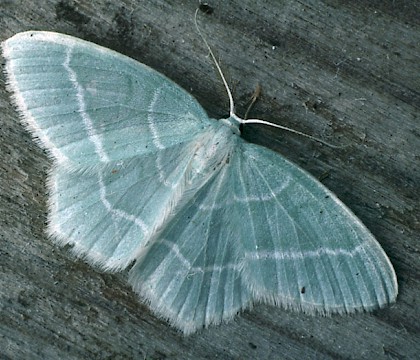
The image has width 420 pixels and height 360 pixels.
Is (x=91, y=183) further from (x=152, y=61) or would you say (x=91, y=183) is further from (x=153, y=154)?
(x=152, y=61)

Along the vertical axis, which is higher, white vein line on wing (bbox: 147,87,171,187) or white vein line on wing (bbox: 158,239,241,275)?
white vein line on wing (bbox: 147,87,171,187)

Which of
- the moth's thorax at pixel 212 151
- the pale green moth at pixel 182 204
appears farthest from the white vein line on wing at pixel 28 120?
the moth's thorax at pixel 212 151

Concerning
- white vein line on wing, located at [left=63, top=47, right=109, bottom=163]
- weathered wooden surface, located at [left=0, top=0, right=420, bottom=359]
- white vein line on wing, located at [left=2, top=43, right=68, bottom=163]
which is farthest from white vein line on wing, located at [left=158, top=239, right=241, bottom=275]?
white vein line on wing, located at [left=2, top=43, right=68, bottom=163]

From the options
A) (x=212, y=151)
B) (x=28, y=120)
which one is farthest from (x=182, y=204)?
(x=28, y=120)

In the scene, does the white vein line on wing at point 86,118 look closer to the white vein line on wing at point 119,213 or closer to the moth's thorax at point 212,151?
the white vein line on wing at point 119,213

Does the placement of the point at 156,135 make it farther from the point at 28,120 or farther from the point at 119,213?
the point at 28,120

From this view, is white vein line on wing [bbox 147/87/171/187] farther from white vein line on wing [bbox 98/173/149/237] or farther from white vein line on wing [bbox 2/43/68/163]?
white vein line on wing [bbox 2/43/68/163]

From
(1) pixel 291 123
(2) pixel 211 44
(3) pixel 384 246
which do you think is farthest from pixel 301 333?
(2) pixel 211 44
